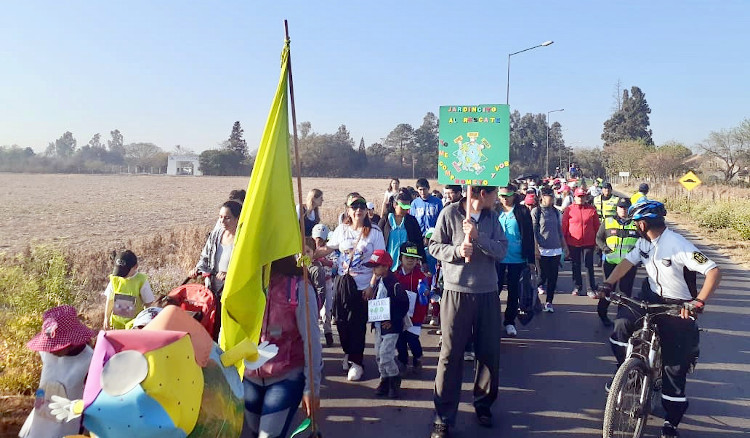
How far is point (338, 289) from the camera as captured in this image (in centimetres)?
610

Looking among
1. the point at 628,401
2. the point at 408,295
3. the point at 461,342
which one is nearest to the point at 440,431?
the point at 461,342

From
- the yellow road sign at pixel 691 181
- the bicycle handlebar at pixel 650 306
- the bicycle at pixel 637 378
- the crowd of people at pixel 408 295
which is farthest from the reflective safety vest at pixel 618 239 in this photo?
the yellow road sign at pixel 691 181

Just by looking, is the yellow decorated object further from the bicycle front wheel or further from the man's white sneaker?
the man's white sneaker

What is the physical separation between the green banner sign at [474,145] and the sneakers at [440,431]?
1914mm

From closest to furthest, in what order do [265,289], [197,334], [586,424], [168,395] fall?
[168,395]
[197,334]
[265,289]
[586,424]

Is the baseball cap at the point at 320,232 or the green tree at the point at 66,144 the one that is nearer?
the baseball cap at the point at 320,232

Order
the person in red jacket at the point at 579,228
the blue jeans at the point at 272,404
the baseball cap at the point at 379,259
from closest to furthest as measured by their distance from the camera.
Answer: the blue jeans at the point at 272,404, the baseball cap at the point at 379,259, the person in red jacket at the point at 579,228

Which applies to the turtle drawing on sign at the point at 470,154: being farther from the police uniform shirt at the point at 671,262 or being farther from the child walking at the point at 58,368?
the child walking at the point at 58,368

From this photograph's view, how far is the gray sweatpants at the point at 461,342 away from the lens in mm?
4434

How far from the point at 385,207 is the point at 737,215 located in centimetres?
1535

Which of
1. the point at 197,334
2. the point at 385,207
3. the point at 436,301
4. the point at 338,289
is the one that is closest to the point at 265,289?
the point at 197,334

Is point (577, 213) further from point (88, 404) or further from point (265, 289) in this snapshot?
point (88, 404)

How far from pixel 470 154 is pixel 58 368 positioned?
10.4 ft

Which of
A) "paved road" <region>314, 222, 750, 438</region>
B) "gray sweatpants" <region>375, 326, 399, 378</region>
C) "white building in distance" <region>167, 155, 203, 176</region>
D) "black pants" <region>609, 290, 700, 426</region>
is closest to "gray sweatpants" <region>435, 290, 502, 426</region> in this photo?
"paved road" <region>314, 222, 750, 438</region>
